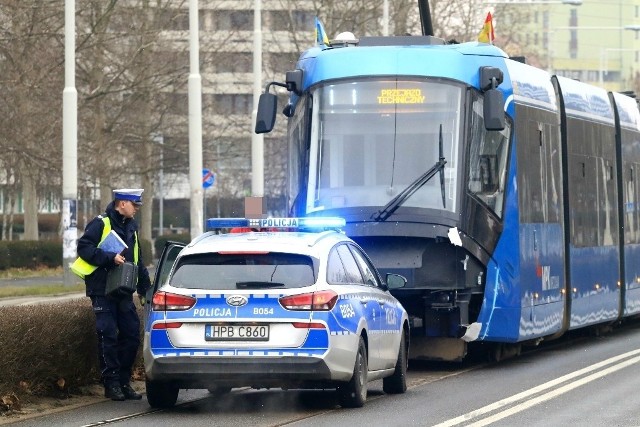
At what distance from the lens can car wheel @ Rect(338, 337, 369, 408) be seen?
1358 centimetres

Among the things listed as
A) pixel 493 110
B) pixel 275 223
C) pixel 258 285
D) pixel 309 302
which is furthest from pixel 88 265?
pixel 493 110

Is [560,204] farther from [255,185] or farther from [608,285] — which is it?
[255,185]

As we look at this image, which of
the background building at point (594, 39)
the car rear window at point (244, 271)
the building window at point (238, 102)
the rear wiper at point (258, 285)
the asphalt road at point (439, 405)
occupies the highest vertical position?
the background building at point (594, 39)

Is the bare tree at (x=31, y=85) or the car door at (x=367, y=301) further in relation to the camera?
the bare tree at (x=31, y=85)

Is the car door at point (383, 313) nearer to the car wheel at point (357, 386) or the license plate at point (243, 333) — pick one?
the car wheel at point (357, 386)

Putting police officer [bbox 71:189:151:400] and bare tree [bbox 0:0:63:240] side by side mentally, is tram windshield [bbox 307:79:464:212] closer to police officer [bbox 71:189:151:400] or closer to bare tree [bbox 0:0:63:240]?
police officer [bbox 71:189:151:400]

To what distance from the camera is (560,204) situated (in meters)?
20.9

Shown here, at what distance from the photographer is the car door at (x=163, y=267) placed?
14680 millimetres

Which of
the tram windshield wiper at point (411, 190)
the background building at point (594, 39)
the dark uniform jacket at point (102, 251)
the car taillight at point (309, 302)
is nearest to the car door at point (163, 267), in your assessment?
the dark uniform jacket at point (102, 251)

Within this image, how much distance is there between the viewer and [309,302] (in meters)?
13.1

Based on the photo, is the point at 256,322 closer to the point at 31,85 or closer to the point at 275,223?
the point at 275,223

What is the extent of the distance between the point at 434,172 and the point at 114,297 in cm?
461

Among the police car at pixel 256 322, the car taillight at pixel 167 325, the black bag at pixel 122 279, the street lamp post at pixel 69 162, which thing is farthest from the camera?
the street lamp post at pixel 69 162

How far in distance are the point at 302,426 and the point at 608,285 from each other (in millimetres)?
11702
